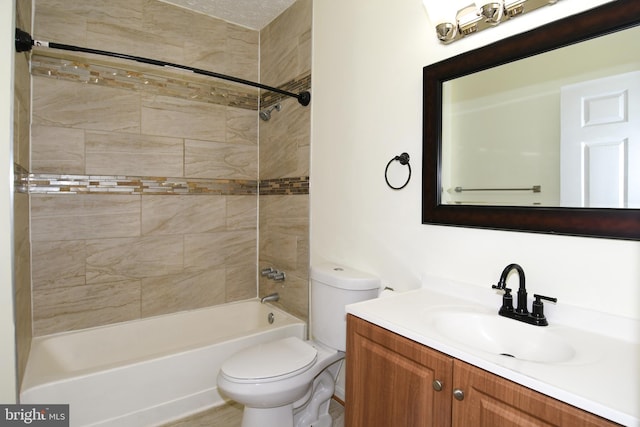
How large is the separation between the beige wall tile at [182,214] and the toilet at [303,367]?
1163 millimetres

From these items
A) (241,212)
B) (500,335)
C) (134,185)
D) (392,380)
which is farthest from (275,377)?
(134,185)

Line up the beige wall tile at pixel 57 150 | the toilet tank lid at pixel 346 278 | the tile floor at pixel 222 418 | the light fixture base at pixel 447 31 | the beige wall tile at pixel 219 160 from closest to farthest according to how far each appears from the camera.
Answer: the light fixture base at pixel 447 31
the toilet tank lid at pixel 346 278
the tile floor at pixel 222 418
the beige wall tile at pixel 57 150
the beige wall tile at pixel 219 160

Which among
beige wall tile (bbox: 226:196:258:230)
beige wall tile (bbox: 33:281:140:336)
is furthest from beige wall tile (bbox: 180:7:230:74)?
beige wall tile (bbox: 33:281:140:336)

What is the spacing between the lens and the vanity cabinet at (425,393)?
2.54 feet

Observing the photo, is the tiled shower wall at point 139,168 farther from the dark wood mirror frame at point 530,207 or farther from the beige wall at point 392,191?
the dark wood mirror frame at point 530,207

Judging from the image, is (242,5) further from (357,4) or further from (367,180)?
(367,180)

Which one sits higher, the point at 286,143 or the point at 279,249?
the point at 286,143

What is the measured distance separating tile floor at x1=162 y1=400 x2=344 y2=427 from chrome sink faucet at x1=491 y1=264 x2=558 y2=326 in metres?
1.26

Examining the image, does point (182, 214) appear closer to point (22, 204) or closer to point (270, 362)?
point (22, 204)

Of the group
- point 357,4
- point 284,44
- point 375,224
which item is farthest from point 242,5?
point 375,224

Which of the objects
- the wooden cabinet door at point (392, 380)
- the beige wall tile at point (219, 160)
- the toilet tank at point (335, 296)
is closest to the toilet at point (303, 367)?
the toilet tank at point (335, 296)

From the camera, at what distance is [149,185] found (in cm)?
245

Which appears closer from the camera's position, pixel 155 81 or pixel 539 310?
pixel 539 310

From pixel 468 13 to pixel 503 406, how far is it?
136cm
